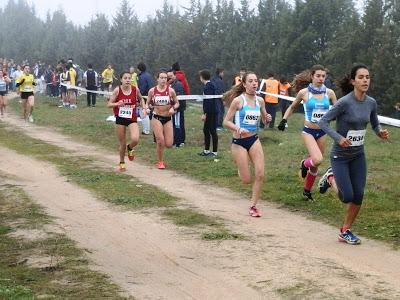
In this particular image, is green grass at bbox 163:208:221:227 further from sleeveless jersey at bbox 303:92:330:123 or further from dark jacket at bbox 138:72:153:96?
dark jacket at bbox 138:72:153:96

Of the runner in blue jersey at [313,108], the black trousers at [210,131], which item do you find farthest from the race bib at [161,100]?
the runner in blue jersey at [313,108]

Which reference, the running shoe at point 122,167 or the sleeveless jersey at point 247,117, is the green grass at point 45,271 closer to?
the sleeveless jersey at point 247,117

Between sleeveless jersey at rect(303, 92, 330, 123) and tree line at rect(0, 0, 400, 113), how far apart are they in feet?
58.6

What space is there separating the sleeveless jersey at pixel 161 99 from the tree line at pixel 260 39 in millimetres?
15754

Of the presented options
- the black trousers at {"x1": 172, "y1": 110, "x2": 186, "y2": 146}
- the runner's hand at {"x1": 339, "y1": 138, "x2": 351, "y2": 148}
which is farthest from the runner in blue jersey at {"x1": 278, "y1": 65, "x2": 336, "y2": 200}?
the black trousers at {"x1": 172, "y1": 110, "x2": 186, "y2": 146}

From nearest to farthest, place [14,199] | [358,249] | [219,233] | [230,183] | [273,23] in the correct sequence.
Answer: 1. [358,249]
2. [219,233]
3. [14,199]
4. [230,183]
5. [273,23]

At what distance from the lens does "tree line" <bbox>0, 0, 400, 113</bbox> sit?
28.7 metres

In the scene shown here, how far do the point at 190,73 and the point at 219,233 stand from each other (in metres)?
36.3

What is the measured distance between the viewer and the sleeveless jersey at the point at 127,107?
1267cm

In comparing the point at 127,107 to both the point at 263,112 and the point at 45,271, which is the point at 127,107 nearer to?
the point at 263,112

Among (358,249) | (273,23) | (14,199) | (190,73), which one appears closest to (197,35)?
(190,73)

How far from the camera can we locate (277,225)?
8.47 meters

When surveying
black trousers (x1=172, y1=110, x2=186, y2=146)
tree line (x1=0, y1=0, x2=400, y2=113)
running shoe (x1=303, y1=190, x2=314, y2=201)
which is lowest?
running shoe (x1=303, y1=190, x2=314, y2=201)

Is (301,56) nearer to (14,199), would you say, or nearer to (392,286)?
(14,199)
